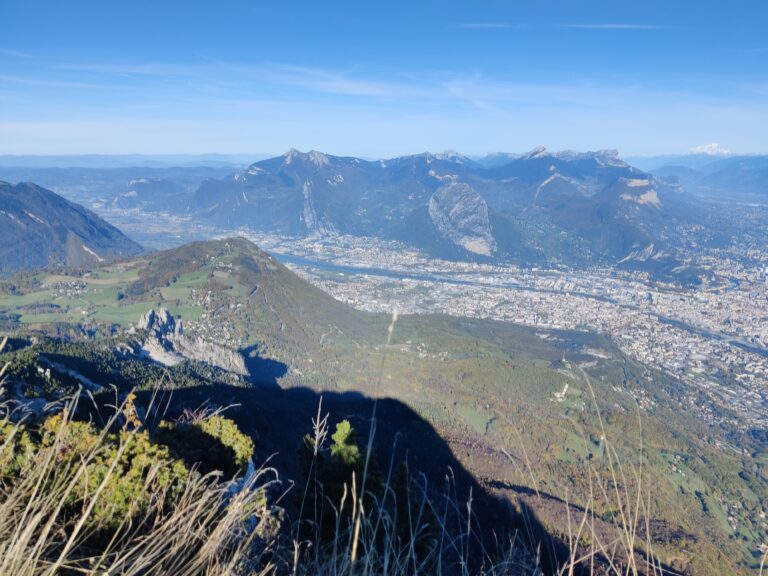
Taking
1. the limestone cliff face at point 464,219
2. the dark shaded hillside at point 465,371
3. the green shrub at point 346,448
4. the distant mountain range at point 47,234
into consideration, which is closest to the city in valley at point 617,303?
the dark shaded hillside at point 465,371

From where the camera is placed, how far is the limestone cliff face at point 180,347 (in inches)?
2115

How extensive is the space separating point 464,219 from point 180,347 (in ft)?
439

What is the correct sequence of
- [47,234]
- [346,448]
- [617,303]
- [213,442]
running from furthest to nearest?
[47,234] < [617,303] < [346,448] < [213,442]

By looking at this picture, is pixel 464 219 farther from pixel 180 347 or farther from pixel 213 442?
pixel 213 442

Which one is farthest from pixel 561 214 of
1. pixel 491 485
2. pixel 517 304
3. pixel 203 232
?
pixel 491 485

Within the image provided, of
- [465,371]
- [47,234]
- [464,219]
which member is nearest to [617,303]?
[465,371]

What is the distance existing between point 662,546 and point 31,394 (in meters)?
31.1

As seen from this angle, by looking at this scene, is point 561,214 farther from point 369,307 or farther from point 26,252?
point 26,252

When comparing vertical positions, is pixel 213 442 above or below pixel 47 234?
above

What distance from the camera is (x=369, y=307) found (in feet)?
301

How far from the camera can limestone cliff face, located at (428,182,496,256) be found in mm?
163375

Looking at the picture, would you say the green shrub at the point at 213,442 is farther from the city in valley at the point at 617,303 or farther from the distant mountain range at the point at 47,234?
the distant mountain range at the point at 47,234

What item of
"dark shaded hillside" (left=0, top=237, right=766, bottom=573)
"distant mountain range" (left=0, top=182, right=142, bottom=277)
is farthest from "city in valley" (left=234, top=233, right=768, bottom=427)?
"distant mountain range" (left=0, top=182, right=142, bottom=277)

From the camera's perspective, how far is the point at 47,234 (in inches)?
5763
